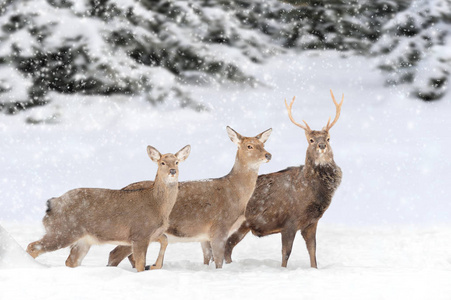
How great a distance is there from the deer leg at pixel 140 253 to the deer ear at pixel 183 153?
1092mm

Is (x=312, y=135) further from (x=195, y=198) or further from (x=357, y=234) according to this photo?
(x=357, y=234)

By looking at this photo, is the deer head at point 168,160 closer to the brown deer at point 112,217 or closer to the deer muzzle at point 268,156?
the brown deer at point 112,217

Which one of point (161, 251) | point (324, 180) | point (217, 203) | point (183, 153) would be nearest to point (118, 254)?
point (161, 251)

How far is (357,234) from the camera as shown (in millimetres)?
14227

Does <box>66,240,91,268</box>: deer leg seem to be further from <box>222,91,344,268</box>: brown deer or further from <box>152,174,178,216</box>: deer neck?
<box>222,91,344,268</box>: brown deer

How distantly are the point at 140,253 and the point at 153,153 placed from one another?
1.23 m

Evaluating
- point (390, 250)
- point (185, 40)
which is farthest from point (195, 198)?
point (185, 40)

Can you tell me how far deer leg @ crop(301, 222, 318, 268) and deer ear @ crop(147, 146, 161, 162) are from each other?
290cm

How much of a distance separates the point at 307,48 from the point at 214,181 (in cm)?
954

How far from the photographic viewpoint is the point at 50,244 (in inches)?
317

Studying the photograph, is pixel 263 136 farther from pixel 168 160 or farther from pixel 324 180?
pixel 168 160

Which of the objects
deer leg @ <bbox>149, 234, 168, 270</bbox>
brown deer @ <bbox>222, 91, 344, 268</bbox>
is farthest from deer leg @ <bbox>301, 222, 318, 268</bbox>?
deer leg @ <bbox>149, 234, 168, 270</bbox>

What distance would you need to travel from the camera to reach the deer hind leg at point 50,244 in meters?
8.04

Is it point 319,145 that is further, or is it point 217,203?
point 319,145
